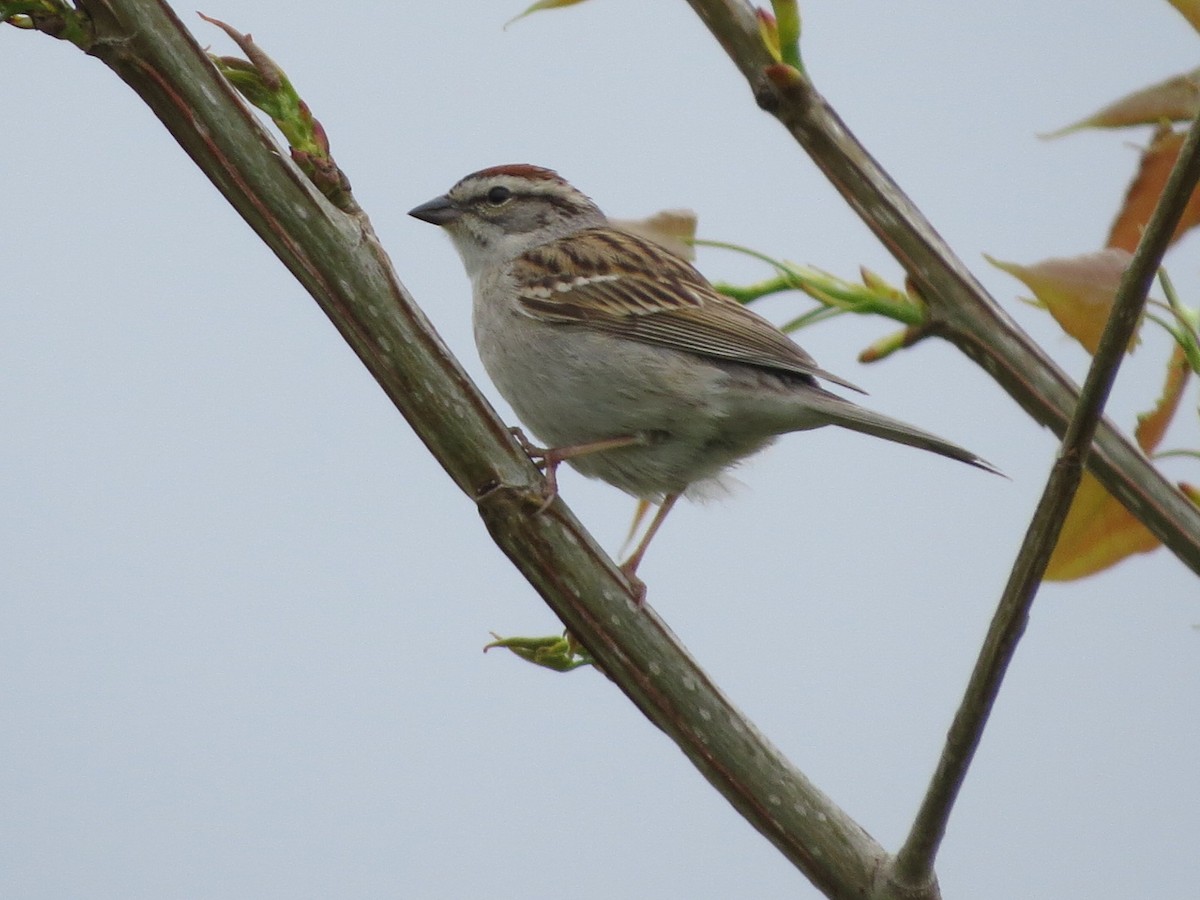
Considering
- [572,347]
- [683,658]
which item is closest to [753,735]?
[683,658]

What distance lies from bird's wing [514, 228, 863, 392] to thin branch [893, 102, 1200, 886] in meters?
1.69

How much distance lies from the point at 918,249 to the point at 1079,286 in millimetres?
294

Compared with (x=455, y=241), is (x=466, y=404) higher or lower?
lower

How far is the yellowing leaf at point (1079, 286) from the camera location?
2076mm

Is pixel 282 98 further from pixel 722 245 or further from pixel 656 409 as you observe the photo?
pixel 656 409

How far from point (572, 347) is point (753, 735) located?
6.75 ft

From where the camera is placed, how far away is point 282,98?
2.22 m

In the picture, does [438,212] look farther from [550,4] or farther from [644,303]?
[550,4]

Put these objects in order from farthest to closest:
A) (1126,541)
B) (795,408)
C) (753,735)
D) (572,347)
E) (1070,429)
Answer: (572,347) → (795,408) → (753,735) → (1126,541) → (1070,429)

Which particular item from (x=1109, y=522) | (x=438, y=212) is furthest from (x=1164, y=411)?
(x=438, y=212)

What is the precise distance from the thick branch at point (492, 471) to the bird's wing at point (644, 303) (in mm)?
1506

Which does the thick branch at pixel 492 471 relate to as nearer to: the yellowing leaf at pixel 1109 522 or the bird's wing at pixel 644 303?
the yellowing leaf at pixel 1109 522

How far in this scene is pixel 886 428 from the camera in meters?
3.39

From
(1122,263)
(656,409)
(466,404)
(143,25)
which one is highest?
(143,25)
